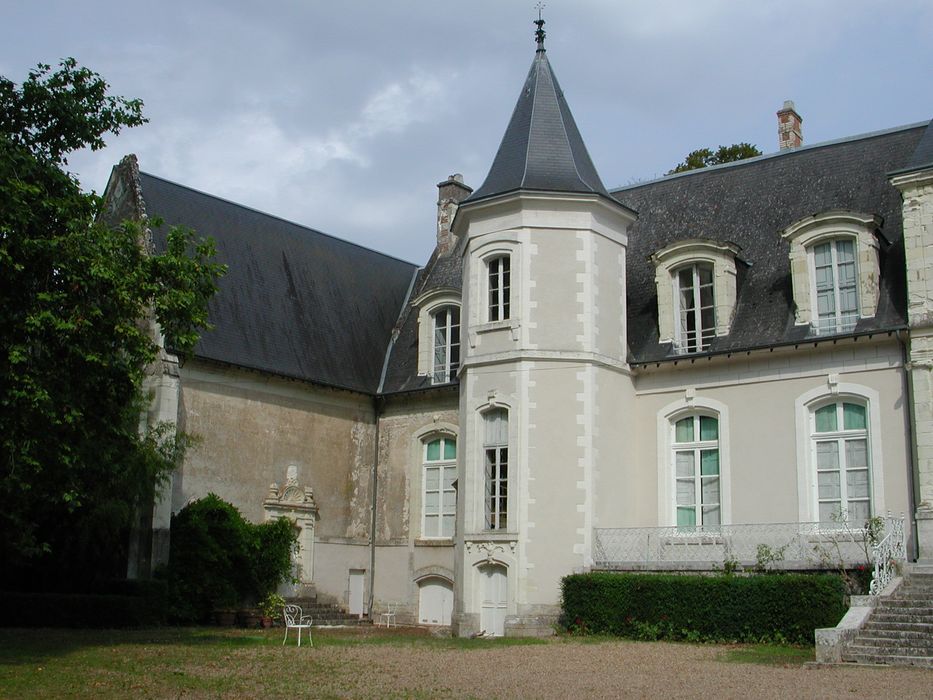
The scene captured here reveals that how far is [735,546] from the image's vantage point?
17312mm

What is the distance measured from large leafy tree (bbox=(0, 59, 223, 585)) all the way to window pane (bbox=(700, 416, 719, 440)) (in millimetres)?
9233

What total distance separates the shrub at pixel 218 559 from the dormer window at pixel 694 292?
8702mm

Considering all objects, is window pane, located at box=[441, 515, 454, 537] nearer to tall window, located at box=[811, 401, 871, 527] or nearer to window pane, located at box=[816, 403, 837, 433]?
tall window, located at box=[811, 401, 871, 527]

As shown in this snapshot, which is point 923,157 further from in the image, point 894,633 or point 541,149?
point 894,633

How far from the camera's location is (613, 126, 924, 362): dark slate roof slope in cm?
1814

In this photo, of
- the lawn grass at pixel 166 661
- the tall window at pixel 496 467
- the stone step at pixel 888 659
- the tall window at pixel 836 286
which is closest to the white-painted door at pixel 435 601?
the tall window at pixel 496 467

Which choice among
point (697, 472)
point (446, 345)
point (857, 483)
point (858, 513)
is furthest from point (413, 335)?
point (858, 513)

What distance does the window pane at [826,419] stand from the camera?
17406 mm

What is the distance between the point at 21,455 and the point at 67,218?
2895 millimetres

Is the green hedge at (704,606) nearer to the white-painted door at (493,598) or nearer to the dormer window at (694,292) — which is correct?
the white-painted door at (493,598)

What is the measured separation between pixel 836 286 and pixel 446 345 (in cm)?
866

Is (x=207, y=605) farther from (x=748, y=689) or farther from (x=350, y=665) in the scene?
(x=748, y=689)

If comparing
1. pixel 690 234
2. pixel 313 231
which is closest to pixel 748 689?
pixel 690 234

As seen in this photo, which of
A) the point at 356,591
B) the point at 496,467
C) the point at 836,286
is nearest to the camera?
the point at 836,286
